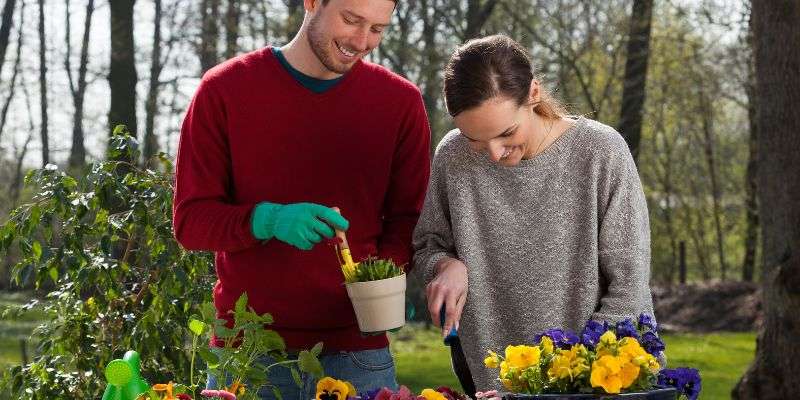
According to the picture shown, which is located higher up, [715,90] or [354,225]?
[715,90]

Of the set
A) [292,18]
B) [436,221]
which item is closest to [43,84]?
[292,18]

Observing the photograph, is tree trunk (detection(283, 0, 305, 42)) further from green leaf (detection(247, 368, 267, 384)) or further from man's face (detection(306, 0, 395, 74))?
green leaf (detection(247, 368, 267, 384))

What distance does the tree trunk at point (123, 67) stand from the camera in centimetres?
952

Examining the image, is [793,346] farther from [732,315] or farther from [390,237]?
[732,315]

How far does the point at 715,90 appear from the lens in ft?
50.6

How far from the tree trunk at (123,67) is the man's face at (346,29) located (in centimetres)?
719

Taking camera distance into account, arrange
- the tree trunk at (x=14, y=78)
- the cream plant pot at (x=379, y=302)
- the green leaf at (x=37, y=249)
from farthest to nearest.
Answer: the tree trunk at (x=14, y=78) < the green leaf at (x=37, y=249) < the cream plant pot at (x=379, y=302)

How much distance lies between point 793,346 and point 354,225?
495 cm

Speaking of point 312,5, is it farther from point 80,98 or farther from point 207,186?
point 80,98

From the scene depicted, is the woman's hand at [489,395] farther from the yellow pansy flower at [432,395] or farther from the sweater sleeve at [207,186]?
the sweater sleeve at [207,186]

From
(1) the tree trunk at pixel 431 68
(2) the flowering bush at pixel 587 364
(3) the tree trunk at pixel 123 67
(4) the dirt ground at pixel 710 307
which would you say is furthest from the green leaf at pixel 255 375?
(4) the dirt ground at pixel 710 307

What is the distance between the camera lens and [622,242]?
2271 mm

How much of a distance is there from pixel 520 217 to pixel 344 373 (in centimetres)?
55

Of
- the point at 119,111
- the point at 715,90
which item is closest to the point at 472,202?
the point at 119,111
